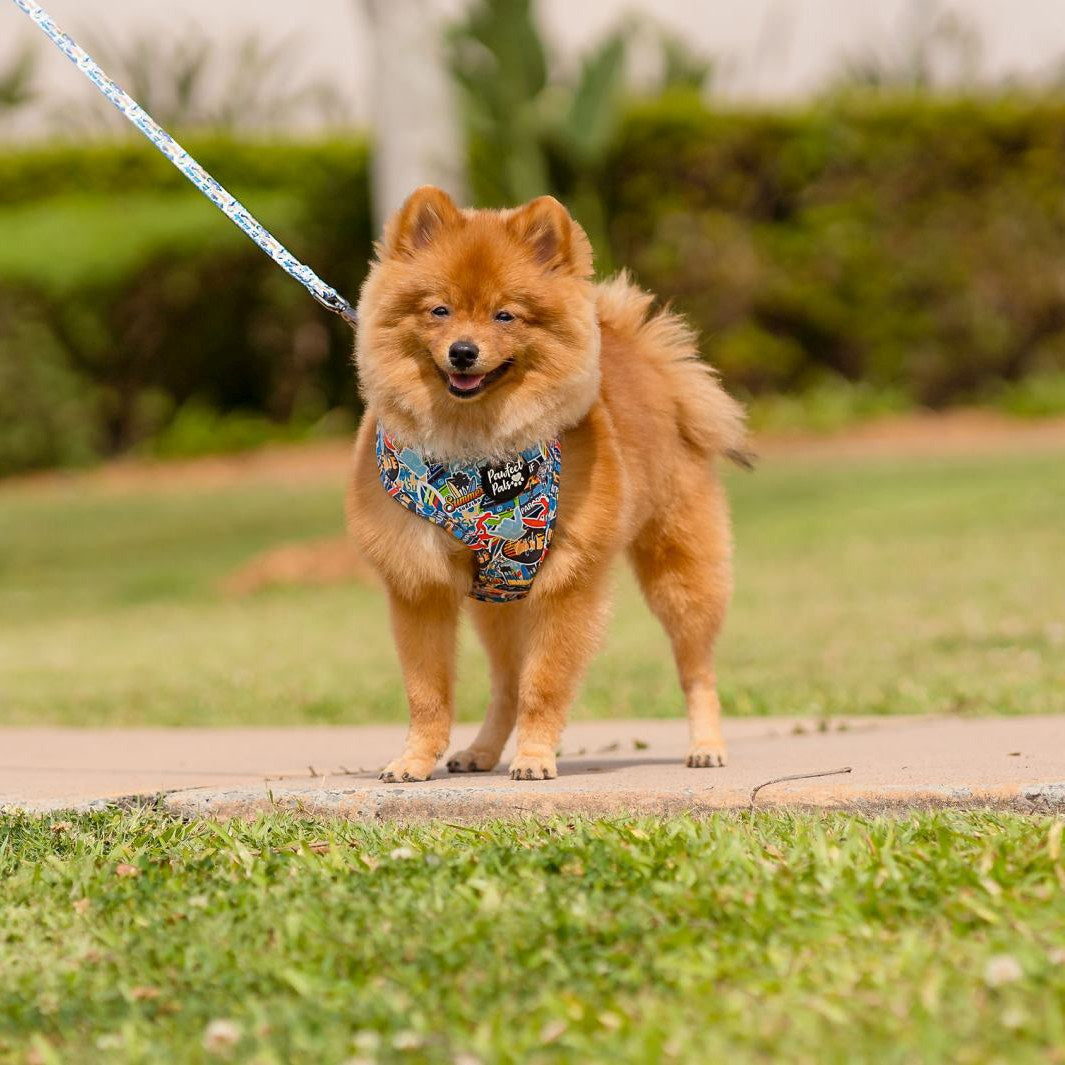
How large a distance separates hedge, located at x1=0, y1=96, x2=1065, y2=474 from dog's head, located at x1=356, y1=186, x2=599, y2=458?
17.2 m

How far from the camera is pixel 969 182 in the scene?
23.0m

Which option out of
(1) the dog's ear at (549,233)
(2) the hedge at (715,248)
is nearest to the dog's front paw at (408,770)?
(1) the dog's ear at (549,233)

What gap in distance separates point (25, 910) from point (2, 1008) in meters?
0.61

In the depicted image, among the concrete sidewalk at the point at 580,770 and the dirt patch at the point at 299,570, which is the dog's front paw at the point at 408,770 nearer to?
the concrete sidewalk at the point at 580,770

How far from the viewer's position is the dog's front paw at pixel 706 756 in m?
5.96

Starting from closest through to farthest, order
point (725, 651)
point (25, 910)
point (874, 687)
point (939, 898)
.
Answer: point (939, 898)
point (25, 910)
point (874, 687)
point (725, 651)

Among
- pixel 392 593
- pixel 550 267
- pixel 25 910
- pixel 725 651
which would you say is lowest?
pixel 725 651

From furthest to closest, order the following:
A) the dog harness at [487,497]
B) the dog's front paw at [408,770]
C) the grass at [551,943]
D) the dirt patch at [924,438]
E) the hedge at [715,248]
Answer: the hedge at [715,248]
the dirt patch at [924,438]
the dog's front paw at [408,770]
the dog harness at [487,497]
the grass at [551,943]

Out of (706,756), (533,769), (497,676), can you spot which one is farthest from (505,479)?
(706,756)

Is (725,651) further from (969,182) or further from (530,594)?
(969,182)

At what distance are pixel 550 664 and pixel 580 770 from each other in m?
0.75

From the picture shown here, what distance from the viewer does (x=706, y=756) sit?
19.6 ft

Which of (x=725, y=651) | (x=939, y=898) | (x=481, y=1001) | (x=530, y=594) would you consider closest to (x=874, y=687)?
(x=725, y=651)

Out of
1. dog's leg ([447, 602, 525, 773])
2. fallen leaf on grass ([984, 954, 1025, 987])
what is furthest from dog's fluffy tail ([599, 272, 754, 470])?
fallen leaf on grass ([984, 954, 1025, 987])
